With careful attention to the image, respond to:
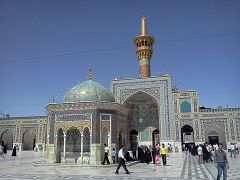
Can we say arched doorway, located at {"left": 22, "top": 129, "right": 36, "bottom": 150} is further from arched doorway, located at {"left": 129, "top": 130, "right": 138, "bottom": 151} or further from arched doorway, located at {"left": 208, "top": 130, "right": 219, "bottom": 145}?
arched doorway, located at {"left": 208, "top": 130, "right": 219, "bottom": 145}

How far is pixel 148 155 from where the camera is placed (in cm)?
1360

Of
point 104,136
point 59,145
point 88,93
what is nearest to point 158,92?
point 88,93

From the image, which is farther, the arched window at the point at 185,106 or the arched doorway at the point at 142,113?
the arched doorway at the point at 142,113

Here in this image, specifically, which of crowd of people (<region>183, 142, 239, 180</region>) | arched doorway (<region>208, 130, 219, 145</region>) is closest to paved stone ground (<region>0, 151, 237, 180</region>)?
crowd of people (<region>183, 142, 239, 180</region>)

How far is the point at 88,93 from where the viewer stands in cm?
1380

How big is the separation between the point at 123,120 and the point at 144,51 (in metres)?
13.3

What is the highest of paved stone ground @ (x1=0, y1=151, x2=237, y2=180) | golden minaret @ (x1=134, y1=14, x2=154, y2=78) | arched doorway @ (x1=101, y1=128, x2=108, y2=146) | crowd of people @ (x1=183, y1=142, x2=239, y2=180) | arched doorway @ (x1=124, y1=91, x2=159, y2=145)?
golden minaret @ (x1=134, y1=14, x2=154, y2=78)

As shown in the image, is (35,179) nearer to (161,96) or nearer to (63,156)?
(63,156)

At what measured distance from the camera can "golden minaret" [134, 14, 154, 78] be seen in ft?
88.5

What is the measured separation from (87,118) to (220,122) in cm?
1596

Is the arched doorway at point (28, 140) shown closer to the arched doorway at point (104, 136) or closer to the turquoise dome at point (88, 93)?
the turquoise dome at point (88, 93)

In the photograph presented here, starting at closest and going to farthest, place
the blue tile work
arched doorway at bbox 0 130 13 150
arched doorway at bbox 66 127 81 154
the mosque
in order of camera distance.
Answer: the mosque → arched doorway at bbox 66 127 81 154 → the blue tile work → arched doorway at bbox 0 130 13 150

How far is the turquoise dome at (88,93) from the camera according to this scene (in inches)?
540

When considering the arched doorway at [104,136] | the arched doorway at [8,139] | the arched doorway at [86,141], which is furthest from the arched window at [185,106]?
the arched doorway at [8,139]
